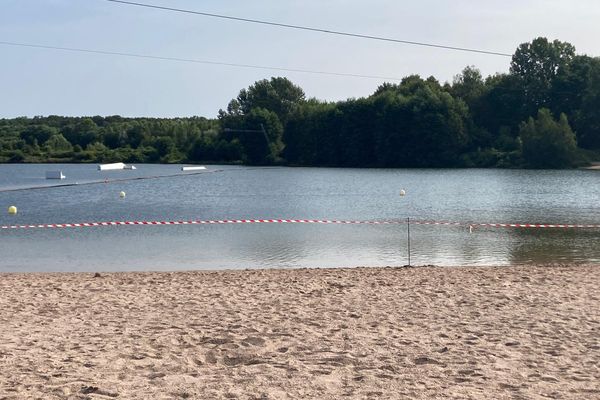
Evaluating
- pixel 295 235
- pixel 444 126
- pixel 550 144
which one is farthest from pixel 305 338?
pixel 444 126

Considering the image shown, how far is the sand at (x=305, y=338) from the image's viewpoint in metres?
7.45

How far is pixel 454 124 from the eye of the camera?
349 feet

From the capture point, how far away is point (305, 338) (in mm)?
9375

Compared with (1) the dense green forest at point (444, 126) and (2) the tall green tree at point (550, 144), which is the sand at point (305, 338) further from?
(1) the dense green forest at point (444, 126)

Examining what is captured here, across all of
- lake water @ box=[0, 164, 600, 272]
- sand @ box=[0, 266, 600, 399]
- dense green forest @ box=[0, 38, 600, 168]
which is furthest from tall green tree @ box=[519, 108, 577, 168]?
sand @ box=[0, 266, 600, 399]

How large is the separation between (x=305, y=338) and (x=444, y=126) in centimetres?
10004

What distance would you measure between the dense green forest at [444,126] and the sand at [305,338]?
86323 mm

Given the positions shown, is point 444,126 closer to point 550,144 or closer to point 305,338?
point 550,144

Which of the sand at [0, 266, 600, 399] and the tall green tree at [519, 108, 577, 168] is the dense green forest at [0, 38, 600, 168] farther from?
the sand at [0, 266, 600, 399]

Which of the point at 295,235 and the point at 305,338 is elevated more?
the point at 305,338

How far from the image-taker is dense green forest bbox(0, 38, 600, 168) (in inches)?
3932

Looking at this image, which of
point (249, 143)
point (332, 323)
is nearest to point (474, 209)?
point (332, 323)

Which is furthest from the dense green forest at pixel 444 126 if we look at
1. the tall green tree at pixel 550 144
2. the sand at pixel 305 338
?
the sand at pixel 305 338

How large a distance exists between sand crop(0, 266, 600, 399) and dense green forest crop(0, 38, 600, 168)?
8632 cm
